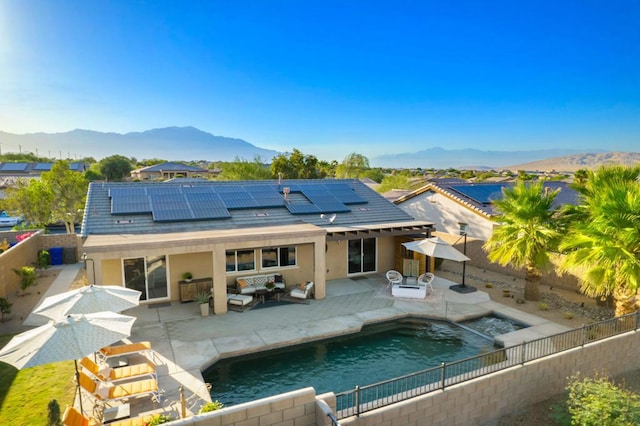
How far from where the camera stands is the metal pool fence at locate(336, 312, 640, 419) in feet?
26.3

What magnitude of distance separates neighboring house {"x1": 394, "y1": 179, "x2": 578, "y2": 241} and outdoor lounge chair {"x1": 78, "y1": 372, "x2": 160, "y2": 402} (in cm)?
1927

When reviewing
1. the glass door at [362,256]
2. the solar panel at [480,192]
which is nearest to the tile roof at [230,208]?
the glass door at [362,256]

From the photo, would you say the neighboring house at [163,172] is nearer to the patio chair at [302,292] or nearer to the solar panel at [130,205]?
the solar panel at [130,205]

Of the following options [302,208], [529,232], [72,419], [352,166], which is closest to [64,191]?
[302,208]

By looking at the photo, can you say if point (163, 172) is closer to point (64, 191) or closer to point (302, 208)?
point (64, 191)

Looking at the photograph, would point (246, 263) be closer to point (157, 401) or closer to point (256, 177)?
point (157, 401)

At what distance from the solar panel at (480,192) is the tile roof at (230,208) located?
6922 millimetres

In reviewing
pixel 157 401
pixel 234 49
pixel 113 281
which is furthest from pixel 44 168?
pixel 157 401

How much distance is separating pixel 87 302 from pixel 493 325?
14067mm

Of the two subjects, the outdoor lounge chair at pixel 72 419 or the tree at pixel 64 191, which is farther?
the tree at pixel 64 191

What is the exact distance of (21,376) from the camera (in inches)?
410

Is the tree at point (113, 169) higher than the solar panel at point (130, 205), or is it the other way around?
the tree at point (113, 169)

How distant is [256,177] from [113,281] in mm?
40844

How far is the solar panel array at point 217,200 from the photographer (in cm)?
1788
